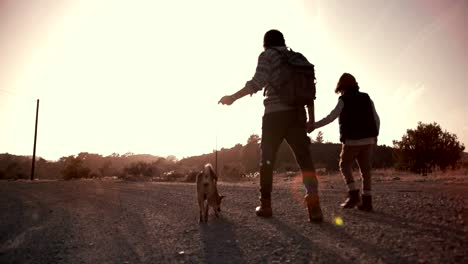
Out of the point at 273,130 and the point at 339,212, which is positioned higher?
the point at 273,130

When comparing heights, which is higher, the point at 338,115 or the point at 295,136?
the point at 338,115

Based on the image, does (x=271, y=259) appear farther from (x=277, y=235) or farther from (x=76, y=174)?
(x=76, y=174)

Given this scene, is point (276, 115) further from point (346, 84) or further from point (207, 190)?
point (207, 190)

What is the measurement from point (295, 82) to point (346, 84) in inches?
56.7

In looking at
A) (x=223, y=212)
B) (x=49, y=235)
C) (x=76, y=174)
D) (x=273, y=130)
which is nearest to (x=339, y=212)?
(x=273, y=130)

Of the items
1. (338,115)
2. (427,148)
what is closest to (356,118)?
(338,115)

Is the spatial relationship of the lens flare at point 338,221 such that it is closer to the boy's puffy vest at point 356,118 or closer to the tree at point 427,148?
the boy's puffy vest at point 356,118

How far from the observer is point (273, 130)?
5289 mm

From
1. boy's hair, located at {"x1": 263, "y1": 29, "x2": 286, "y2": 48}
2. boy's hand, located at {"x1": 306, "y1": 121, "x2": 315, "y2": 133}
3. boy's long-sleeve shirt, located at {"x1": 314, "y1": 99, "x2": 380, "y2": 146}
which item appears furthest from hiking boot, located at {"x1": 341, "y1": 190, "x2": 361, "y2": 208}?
boy's hair, located at {"x1": 263, "y1": 29, "x2": 286, "y2": 48}

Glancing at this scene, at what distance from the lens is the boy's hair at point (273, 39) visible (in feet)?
17.5

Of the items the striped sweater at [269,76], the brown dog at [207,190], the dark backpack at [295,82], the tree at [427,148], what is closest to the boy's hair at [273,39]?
the striped sweater at [269,76]

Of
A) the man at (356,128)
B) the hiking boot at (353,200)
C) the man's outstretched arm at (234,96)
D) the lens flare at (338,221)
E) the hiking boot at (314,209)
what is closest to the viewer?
the lens flare at (338,221)

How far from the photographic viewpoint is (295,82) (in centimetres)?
505

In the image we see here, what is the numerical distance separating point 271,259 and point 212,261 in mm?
541
